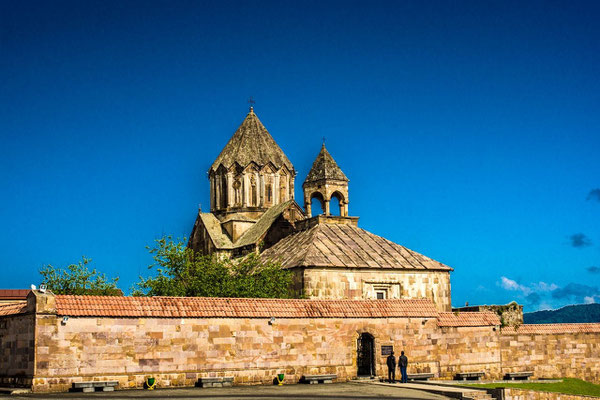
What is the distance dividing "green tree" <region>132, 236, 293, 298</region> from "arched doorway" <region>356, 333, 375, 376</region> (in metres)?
6.42

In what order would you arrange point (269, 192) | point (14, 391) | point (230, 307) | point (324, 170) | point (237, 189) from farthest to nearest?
1. point (269, 192)
2. point (237, 189)
3. point (324, 170)
4. point (230, 307)
5. point (14, 391)

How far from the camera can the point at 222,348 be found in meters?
28.0

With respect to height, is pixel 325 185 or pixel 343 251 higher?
pixel 325 185

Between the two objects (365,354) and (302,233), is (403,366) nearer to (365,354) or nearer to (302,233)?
(365,354)

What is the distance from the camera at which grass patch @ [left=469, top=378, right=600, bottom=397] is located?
3109cm

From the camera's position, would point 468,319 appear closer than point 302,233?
Yes

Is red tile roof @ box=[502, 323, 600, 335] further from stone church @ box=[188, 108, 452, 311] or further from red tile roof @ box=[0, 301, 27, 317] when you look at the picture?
red tile roof @ box=[0, 301, 27, 317]

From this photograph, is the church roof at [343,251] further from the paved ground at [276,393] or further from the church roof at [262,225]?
the paved ground at [276,393]

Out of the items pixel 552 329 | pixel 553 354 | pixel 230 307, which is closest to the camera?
pixel 230 307

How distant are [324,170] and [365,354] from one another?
14.7 metres

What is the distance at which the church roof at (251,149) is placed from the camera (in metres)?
52.1

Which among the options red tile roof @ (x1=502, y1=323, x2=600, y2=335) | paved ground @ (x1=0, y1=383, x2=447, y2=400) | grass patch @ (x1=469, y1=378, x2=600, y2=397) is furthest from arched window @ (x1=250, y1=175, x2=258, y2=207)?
paved ground @ (x1=0, y1=383, x2=447, y2=400)

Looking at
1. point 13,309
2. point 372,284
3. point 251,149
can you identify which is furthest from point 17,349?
point 251,149

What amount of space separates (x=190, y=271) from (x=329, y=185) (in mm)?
8960
